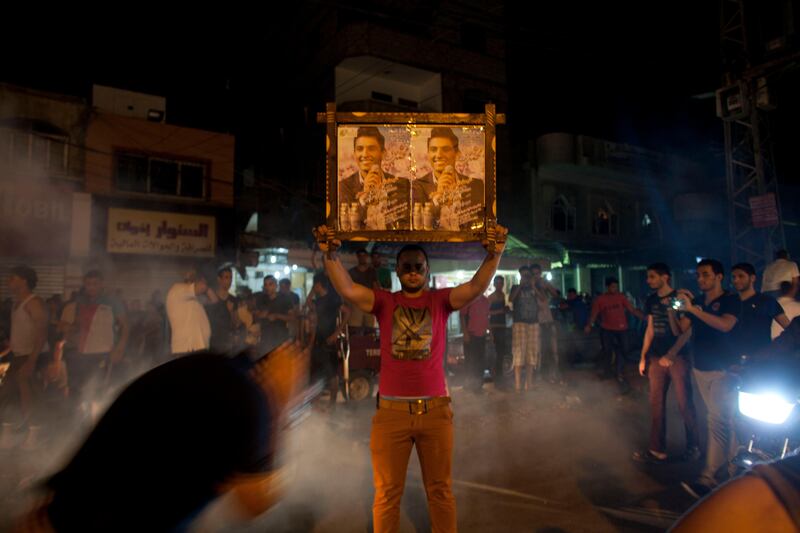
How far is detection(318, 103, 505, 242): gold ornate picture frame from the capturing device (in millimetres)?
3248

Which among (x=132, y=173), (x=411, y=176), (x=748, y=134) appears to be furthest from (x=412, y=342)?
(x=132, y=173)

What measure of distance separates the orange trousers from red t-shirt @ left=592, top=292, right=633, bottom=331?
741cm

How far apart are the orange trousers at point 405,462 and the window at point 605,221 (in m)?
25.6

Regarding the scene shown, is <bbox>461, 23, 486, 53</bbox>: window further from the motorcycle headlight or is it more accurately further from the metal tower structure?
the motorcycle headlight

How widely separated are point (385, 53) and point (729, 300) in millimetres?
17845

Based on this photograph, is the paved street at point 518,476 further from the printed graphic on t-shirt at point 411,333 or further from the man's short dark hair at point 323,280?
the man's short dark hair at point 323,280

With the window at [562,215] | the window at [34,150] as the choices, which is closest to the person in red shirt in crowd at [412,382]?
the window at [34,150]

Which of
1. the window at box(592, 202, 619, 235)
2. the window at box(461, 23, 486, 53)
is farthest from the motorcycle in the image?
the window at box(592, 202, 619, 235)

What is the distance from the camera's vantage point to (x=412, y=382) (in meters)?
3.12

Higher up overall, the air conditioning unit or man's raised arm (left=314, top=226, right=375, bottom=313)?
the air conditioning unit

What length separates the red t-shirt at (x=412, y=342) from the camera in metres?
3.14

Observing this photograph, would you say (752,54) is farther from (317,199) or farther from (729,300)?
(317,199)

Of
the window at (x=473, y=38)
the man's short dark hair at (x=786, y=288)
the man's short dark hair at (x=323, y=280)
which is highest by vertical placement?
the window at (x=473, y=38)

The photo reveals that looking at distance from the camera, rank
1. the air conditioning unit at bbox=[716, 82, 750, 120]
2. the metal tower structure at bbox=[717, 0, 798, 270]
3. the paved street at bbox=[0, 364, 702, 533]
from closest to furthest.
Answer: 1. the paved street at bbox=[0, 364, 702, 533]
2. the metal tower structure at bbox=[717, 0, 798, 270]
3. the air conditioning unit at bbox=[716, 82, 750, 120]
